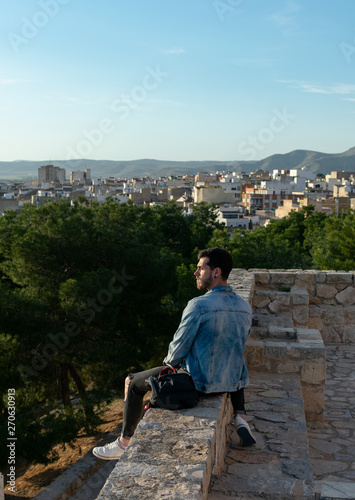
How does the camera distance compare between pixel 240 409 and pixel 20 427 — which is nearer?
pixel 240 409

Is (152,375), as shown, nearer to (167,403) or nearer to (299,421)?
(167,403)

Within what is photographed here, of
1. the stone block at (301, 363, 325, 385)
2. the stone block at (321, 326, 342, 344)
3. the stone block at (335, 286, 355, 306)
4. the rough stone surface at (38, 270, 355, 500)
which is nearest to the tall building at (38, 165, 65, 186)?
the stone block at (335, 286, 355, 306)

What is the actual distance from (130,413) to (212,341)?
77cm

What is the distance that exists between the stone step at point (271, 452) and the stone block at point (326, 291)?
3.17m

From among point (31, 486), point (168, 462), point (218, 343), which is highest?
point (218, 343)

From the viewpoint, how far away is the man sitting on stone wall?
303 centimetres

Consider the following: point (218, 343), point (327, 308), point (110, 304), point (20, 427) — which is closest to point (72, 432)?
point (20, 427)

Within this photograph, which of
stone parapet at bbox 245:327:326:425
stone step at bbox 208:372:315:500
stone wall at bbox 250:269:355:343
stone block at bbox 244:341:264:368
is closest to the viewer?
stone step at bbox 208:372:315:500

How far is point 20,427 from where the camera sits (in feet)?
25.8

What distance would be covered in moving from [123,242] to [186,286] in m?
2.19

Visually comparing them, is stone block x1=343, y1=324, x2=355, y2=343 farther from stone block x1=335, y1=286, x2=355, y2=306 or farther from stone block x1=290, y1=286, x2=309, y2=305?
stone block x1=290, y1=286, x2=309, y2=305

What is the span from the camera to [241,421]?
10.8 ft

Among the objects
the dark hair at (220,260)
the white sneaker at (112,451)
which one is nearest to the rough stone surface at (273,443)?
the white sneaker at (112,451)

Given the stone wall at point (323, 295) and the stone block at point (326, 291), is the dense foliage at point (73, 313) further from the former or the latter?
the stone block at point (326, 291)
